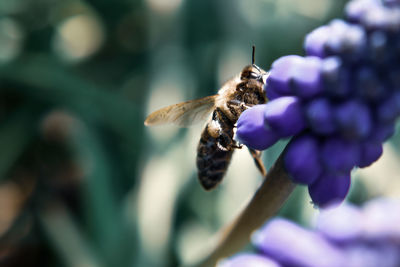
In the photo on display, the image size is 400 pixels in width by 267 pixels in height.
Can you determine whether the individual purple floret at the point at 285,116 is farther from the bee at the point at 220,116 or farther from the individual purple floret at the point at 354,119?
the bee at the point at 220,116

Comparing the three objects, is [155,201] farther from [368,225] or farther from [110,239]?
[368,225]

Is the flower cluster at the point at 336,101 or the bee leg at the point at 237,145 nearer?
the flower cluster at the point at 336,101

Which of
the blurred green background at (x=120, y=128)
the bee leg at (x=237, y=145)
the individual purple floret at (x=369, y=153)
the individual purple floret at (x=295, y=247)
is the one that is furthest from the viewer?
the blurred green background at (x=120, y=128)

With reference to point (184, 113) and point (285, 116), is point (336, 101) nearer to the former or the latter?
point (285, 116)

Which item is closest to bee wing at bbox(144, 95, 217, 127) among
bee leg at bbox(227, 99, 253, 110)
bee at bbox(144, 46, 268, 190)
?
bee at bbox(144, 46, 268, 190)

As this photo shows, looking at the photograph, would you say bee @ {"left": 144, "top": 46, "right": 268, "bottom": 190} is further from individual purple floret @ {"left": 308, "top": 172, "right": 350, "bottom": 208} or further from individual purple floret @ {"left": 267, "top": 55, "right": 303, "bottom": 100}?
individual purple floret @ {"left": 308, "top": 172, "right": 350, "bottom": 208}

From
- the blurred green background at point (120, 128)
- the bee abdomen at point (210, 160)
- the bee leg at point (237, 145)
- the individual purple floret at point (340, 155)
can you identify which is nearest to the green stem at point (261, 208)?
the individual purple floret at point (340, 155)

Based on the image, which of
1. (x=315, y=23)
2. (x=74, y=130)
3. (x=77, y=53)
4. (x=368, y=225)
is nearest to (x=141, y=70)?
(x=77, y=53)
